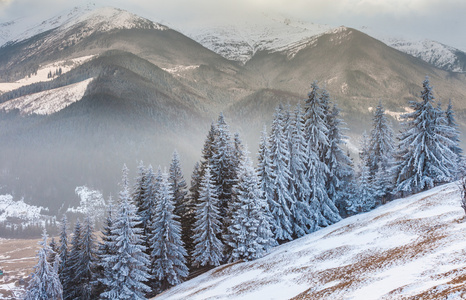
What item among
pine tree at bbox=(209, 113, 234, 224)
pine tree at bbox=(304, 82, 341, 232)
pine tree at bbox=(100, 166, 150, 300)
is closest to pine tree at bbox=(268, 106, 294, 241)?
pine tree at bbox=(304, 82, 341, 232)

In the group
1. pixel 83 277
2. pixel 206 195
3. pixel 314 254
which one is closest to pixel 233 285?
pixel 314 254

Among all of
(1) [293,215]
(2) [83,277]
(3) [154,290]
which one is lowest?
(3) [154,290]

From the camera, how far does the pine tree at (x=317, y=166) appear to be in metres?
42.0

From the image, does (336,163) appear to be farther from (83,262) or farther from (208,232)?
(83,262)

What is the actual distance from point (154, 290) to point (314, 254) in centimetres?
2410

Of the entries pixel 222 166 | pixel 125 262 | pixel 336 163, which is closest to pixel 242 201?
pixel 222 166

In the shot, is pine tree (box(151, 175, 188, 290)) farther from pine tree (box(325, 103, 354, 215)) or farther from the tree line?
pine tree (box(325, 103, 354, 215))

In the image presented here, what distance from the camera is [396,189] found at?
1586 inches

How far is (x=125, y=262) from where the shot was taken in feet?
111

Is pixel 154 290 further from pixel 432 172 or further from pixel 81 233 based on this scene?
pixel 432 172

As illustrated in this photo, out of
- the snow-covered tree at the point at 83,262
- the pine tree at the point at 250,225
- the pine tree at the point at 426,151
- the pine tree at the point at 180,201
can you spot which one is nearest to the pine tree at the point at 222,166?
the pine tree at the point at 180,201

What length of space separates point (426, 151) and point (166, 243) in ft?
98.7

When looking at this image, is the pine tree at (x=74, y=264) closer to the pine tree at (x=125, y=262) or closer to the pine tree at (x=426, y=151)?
the pine tree at (x=125, y=262)

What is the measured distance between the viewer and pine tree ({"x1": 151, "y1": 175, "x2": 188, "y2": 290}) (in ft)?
125
